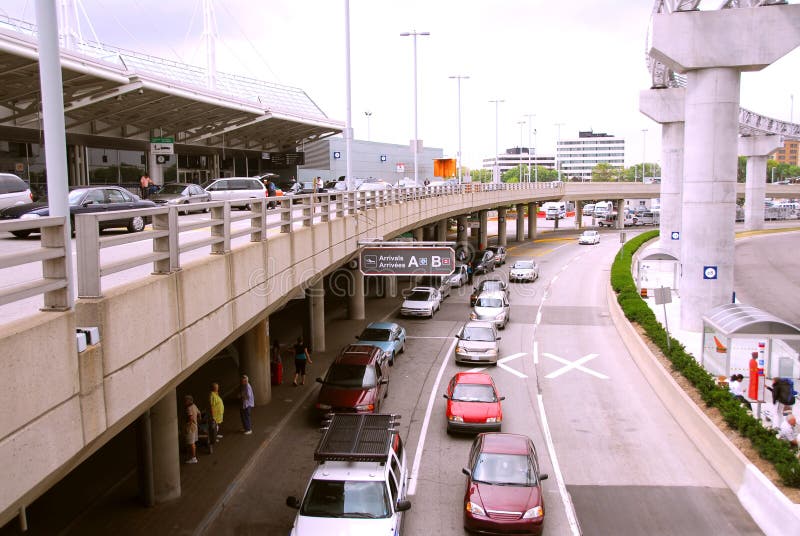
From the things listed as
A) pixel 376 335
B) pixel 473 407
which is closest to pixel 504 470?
pixel 473 407

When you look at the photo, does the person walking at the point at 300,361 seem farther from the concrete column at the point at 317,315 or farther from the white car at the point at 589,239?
the white car at the point at 589,239

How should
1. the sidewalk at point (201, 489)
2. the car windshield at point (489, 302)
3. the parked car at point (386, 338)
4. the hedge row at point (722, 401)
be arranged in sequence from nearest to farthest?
the sidewalk at point (201, 489)
the hedge row at point (722, 401)
the parked car at point (386, 338)
the car windshield at point (489, 302)

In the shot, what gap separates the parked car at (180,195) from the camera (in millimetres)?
23219

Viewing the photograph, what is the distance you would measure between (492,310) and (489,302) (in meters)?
0.77

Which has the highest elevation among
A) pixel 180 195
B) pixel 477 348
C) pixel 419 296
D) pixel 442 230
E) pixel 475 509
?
pixel 180 195

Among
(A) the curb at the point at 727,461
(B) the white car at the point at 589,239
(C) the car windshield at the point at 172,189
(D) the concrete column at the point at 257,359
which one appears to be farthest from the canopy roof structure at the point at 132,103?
(B) the white car at the point at 589,239

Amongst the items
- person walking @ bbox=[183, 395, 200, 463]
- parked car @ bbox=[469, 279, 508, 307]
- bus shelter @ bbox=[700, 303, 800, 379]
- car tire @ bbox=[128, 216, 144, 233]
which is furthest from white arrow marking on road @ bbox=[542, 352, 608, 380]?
car tire @ bbox=[128, 216, 144, 233]

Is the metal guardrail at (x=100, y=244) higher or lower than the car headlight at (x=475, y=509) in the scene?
higher

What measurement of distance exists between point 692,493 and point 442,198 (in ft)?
97.4

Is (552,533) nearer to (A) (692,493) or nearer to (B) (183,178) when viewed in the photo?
(A) (692,493)

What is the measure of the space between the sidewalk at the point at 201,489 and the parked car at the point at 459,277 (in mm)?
22731

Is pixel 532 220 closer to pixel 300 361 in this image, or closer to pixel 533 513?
pixel 300 361

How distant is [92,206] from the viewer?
50.8 ft

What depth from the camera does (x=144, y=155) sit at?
111 ft
